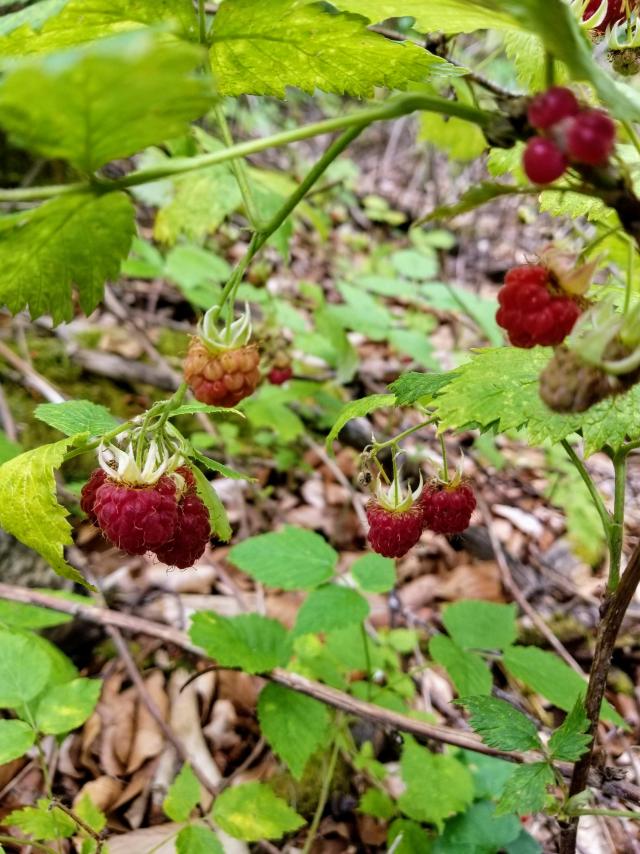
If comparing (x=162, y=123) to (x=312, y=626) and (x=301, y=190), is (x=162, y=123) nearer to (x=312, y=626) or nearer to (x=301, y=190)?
(x=301, y=190)

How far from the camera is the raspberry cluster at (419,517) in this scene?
141cm

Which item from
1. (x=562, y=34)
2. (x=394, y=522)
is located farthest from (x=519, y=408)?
(x=562, y=34)

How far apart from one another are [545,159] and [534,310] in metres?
0.26

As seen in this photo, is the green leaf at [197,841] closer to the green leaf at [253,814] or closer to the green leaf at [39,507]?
the green leaf at [253,814]

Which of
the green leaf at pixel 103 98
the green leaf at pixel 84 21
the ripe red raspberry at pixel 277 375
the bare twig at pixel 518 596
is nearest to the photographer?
the green leaf at pixel 103 98

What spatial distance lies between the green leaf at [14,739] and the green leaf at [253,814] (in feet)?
1.59

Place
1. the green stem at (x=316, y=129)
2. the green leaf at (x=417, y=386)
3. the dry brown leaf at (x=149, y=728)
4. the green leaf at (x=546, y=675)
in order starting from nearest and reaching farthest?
the green stem at (x=316, y=129), the green leaf at (x=417, y=386), the green leaf at (x=546, y=675), the dry brown leaf at (x=149, y=728)

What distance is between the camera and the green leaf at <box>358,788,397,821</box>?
74.5 inches

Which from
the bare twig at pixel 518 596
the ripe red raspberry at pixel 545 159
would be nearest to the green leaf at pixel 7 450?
the ripe red raspberry at pixel 545 159

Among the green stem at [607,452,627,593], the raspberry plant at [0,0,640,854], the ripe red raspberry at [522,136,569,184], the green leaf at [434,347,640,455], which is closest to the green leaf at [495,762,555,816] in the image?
the raspberry plant at [0,0,640,854]

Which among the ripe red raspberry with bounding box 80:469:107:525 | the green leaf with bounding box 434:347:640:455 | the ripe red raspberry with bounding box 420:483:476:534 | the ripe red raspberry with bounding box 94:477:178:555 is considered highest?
the green leaf with bounding box 434:347:640:455

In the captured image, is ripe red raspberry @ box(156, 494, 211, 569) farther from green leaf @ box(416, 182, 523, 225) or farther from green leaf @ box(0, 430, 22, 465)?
green leaf @ box(0, 430, 22, 465)

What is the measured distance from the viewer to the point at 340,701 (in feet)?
5.84

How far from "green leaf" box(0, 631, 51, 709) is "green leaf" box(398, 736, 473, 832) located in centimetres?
102
